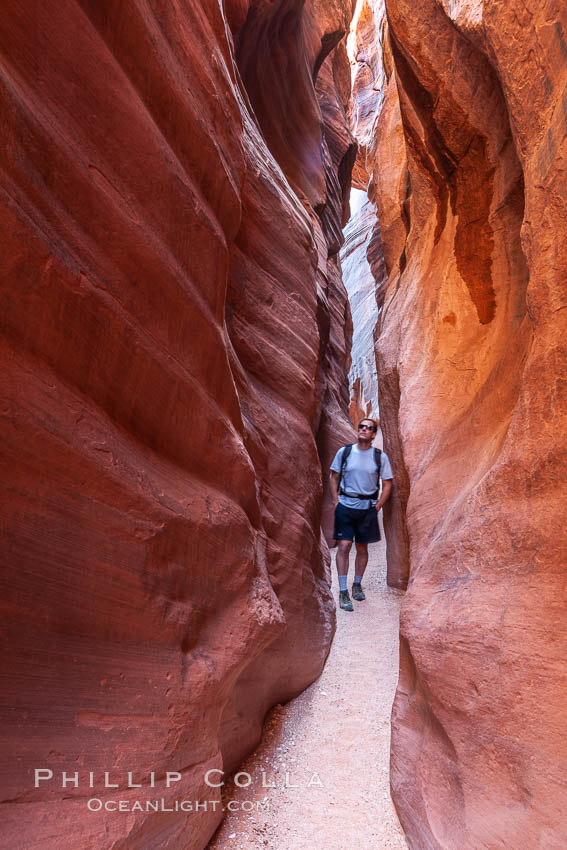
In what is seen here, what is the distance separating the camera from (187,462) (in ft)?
7.97

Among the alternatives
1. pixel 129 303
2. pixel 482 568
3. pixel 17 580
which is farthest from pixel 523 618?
pixel 129 303

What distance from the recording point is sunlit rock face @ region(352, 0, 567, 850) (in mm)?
1860

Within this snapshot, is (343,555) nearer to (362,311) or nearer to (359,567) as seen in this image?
(359,567)

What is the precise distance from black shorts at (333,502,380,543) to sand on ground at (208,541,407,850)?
4.25 feet

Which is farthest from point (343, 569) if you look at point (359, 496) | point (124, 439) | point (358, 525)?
point (124, 439)

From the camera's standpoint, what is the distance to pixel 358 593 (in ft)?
17.8

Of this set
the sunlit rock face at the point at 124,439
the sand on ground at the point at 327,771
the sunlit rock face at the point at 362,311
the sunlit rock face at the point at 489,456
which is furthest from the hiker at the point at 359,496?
the sunlit rock face at the point at 362,311

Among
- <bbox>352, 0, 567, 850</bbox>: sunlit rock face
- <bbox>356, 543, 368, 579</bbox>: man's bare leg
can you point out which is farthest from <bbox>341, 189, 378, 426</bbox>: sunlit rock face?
<bbox>352, 0, 567, 850</bbox>: sunlit rock face

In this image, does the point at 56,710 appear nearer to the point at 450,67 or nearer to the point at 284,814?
the point at 284,814

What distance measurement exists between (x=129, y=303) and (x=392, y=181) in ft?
19.2

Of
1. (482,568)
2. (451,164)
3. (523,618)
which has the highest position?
(451,164)

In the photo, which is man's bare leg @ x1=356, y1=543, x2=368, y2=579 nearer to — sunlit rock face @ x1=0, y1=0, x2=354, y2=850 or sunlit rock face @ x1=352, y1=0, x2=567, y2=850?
sunlit rock face @ x1=352, y1=0, x2=567, y2=850

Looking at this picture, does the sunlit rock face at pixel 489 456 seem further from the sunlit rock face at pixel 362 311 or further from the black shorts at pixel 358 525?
the sunlit rock face at pixel 362 311

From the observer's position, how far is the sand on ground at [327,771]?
2271 mm
